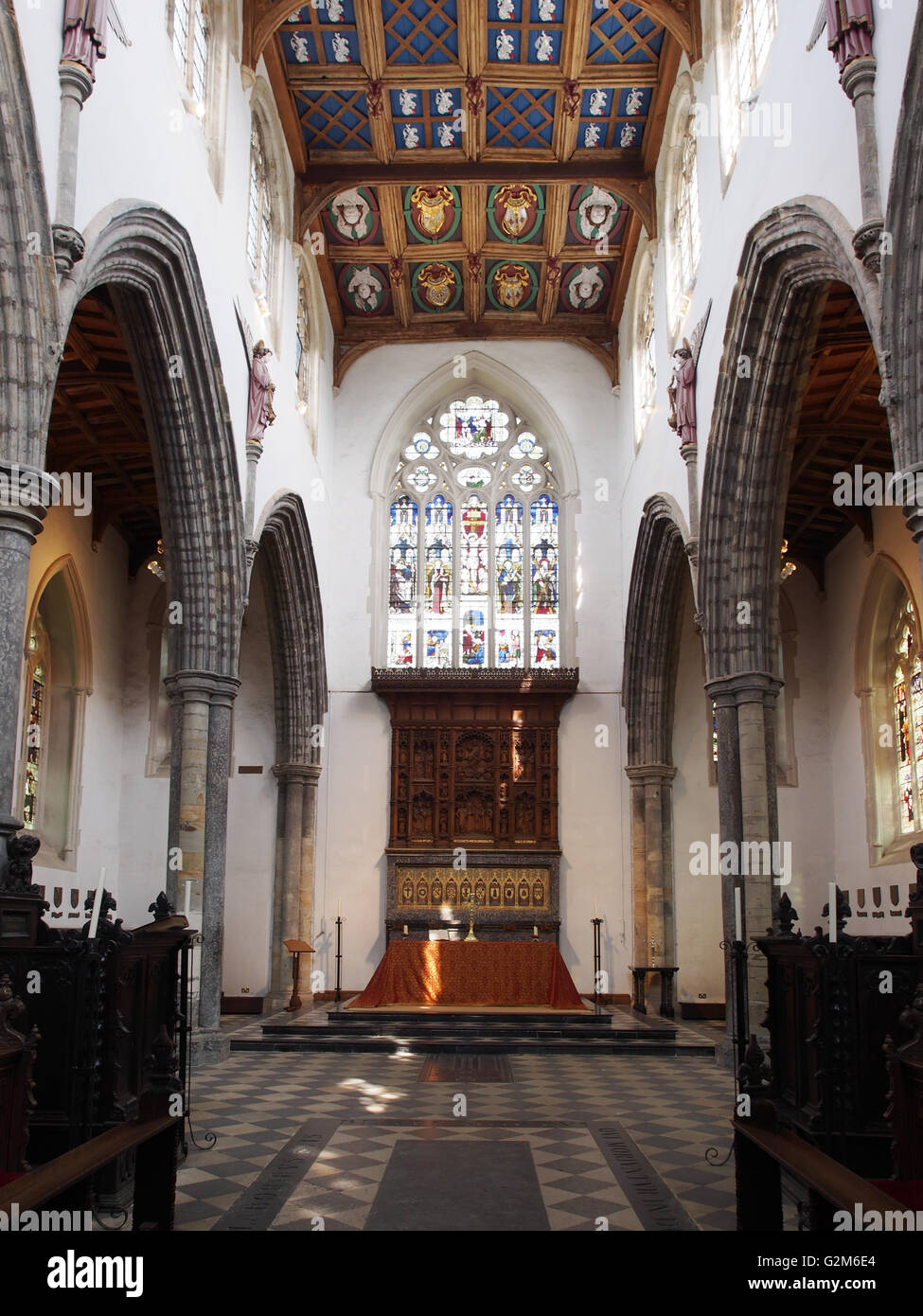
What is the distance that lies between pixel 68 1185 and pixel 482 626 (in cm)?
1551

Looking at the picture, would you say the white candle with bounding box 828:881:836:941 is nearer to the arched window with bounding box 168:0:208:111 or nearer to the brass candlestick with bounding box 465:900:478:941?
the arched window with bounding box 168:0:208:111

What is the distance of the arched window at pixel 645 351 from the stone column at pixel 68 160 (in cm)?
931

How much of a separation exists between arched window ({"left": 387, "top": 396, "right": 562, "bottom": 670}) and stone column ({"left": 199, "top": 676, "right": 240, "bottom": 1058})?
22.8 feet

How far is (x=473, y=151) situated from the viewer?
15.6 m

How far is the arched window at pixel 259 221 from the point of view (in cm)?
1355

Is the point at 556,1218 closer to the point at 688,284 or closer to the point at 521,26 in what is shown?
the point at 688,284

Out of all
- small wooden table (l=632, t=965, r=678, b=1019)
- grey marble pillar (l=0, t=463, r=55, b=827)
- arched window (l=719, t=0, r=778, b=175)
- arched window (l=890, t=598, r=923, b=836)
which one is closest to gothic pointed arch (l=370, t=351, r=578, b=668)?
small wooden table (l=632, t=965, r=678, b=1019)

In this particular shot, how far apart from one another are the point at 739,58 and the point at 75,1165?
1104 cm

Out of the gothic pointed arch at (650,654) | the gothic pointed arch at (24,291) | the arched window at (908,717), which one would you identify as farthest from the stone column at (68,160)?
the arched window at (908,717)

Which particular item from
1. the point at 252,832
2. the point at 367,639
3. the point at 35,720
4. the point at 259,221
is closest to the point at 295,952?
the point at 252,832

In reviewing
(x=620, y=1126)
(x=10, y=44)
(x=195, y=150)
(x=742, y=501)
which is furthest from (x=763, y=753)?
(x=10, y=44)

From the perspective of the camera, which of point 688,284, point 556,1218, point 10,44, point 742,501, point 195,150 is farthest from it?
point 688,284

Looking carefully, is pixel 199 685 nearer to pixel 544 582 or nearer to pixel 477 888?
pixel 477 888

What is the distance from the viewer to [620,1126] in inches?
304
